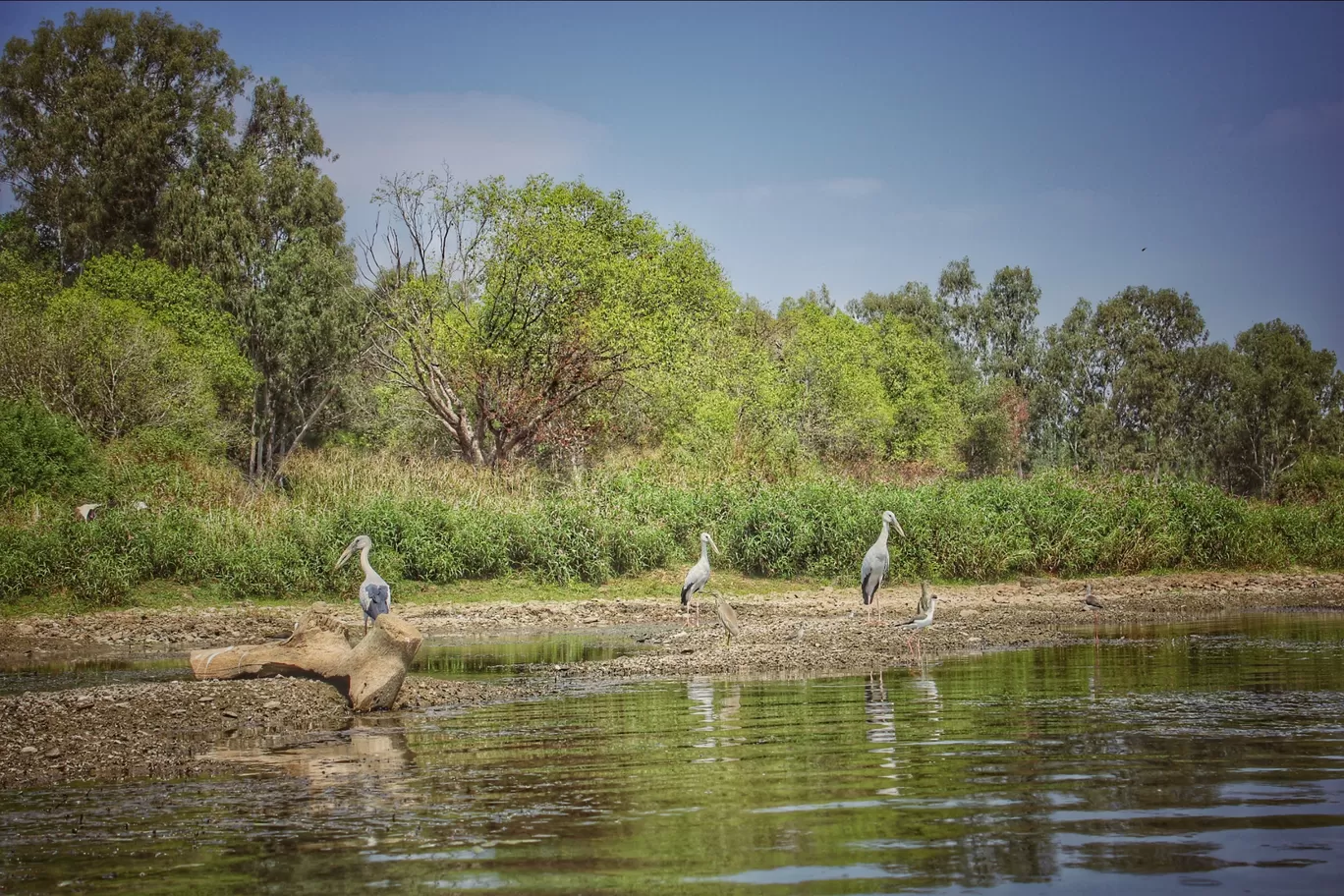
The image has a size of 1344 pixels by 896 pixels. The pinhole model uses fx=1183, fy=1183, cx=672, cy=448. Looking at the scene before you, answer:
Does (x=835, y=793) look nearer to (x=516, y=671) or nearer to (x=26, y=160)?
(x=516, y=671)

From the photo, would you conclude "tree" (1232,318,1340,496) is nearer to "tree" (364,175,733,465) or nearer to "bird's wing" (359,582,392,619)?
"tree" (364,175,733,465)

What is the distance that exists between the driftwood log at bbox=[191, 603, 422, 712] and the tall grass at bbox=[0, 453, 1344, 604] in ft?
37.3

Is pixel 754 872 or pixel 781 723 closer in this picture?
pixel 754 872

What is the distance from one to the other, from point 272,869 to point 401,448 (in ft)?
165

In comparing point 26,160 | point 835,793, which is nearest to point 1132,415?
point 26,160

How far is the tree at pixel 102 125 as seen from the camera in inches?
2653

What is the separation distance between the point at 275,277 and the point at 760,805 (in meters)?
63.0

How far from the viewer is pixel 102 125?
220ft

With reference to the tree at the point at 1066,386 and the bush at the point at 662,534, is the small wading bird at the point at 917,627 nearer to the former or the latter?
the bush at the point at 662,534

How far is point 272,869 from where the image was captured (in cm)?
696

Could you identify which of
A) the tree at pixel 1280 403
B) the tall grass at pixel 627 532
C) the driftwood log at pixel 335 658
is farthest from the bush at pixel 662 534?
the tree at pixel 1280 403

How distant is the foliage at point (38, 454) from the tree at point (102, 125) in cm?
3906

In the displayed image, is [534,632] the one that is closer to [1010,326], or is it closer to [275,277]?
[275,277]

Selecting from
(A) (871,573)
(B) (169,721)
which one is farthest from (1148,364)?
(B) (169,721)
